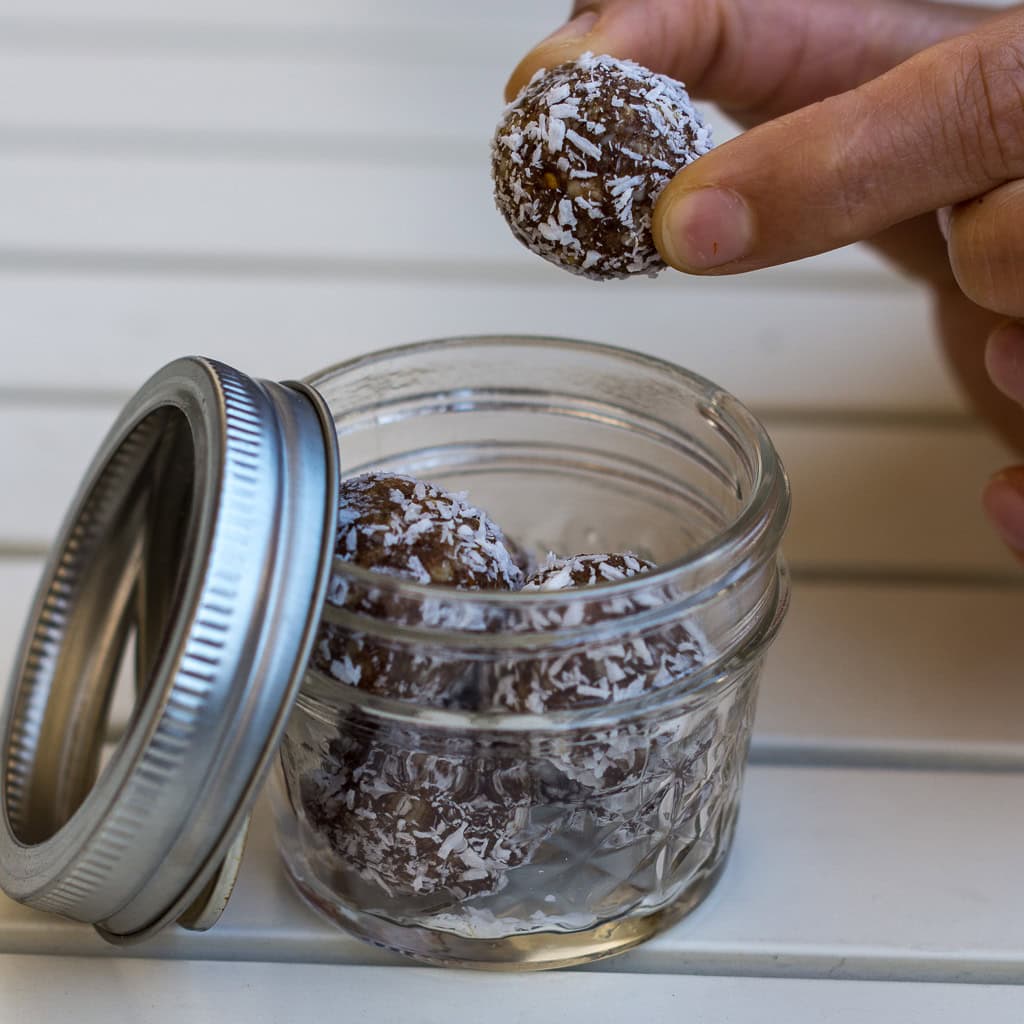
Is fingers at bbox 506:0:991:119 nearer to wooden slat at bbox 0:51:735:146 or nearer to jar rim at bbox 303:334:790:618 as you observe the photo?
jar rim at bbox 303:334:790:618

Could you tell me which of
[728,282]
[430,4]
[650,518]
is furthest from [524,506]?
[430,4]

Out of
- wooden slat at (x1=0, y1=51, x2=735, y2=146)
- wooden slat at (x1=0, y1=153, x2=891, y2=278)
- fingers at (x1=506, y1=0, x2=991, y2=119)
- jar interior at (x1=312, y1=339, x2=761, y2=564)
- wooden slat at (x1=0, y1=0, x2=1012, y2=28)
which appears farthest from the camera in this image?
wooden slat at (x1=0, y1=0, x2=1012, y2=28)

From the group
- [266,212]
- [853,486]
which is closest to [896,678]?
[853,486]

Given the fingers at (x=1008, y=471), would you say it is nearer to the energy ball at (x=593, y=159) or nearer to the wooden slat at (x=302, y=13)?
the energy ball at (x=593, y=159)

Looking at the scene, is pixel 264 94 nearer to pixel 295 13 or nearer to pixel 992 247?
pixel 295 13

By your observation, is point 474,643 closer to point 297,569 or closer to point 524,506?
point 297,569

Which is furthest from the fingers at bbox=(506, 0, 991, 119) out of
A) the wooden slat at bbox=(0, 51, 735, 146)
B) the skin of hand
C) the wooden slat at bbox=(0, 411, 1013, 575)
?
the wooden slat at bbox=(0, 51, 735, 146)
